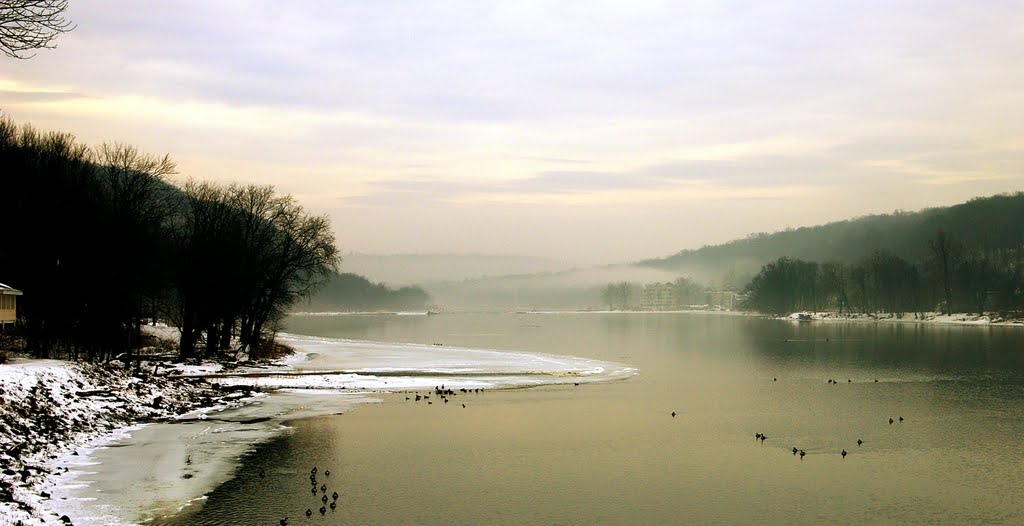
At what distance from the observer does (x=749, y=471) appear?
2419 centimetres

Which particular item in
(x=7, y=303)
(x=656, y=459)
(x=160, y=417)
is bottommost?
(x=656, y=459)

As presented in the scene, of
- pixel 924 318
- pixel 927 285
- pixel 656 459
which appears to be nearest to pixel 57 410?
pixel 656 459

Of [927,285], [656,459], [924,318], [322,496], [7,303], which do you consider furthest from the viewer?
[927,285]

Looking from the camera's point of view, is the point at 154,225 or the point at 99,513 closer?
the point at 99,513

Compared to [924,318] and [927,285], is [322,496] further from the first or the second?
[927,285]

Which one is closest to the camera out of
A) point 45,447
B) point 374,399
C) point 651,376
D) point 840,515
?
point 840,515

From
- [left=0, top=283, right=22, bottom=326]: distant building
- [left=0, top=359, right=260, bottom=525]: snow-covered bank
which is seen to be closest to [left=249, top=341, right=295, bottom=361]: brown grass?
[left=0, top=359, right=260, bottom=525]: snow-covered bank

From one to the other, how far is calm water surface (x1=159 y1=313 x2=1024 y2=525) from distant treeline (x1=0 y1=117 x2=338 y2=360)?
16832 mm

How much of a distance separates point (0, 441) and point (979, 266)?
175937 millimetres

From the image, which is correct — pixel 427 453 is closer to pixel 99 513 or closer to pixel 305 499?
pixel 305 499

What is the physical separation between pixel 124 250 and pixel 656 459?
116 feet

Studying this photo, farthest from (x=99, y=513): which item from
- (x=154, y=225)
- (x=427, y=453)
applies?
(x=154, y=225)

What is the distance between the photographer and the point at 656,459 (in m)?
25.9

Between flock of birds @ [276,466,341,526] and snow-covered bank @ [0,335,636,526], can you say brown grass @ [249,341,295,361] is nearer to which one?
snow-covered bank @ [0,335,636,526]
